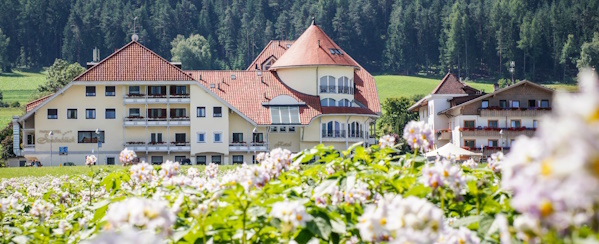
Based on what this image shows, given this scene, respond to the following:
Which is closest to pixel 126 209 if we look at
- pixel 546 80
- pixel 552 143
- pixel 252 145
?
pixel 552 143

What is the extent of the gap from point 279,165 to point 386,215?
277 centimetres

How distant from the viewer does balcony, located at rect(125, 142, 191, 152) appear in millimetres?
68625

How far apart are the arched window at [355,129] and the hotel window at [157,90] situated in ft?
46.2

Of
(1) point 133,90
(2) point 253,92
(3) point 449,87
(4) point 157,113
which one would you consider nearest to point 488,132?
(3) point 449,87

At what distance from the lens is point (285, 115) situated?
71188mm

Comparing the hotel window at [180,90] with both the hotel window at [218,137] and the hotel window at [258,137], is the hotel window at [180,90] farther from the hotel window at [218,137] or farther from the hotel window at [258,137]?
the hotel window at [258,137]

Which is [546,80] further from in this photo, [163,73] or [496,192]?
[496,192]

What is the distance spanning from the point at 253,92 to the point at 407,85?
87.6m

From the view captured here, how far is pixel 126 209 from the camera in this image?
4.28 m

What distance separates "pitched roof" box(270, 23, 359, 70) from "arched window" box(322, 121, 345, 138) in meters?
4.62

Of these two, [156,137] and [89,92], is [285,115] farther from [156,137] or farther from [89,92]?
[89,92]

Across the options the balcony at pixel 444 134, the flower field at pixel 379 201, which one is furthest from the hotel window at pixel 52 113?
the flower field at pixel 379 201

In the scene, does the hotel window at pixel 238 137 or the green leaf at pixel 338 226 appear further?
the hotel window at pixel 238 137

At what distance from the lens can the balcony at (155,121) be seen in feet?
228
